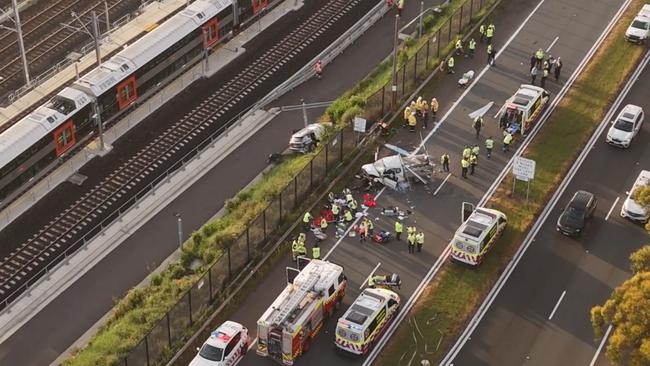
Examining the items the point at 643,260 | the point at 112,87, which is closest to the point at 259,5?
the point at 112,87

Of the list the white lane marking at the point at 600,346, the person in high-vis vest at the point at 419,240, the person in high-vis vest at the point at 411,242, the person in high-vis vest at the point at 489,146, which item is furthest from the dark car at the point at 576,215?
the person in high-vis vest at the point at 411,242

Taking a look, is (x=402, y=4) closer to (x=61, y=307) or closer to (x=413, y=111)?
(x=413, y=111)

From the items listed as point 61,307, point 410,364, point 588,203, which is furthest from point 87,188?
point 588,203

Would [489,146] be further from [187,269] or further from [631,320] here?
[631,320]

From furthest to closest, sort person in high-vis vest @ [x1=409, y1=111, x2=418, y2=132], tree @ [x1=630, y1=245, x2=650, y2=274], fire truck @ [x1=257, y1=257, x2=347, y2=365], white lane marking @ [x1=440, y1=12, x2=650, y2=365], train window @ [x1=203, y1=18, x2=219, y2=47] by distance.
Result: train window @ [x1=203, y1=18, x2=219, y2=47] < person in high-vis vest @ [x1=409, y1=111, x2=418, y2=132] < white lane marking @ [x1=440, y1=12, x2=650, y2=365] < fire truck @ [x1=257, y1=257, x2=347, y2=365] < tree @ [x1=630, y1=245, x2=650, y2=274]

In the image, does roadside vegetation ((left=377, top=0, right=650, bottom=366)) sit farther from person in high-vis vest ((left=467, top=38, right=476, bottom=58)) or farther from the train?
the train

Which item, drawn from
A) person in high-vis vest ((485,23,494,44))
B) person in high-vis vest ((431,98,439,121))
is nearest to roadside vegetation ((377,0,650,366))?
person in high-vis vest ((431,98,439,121))

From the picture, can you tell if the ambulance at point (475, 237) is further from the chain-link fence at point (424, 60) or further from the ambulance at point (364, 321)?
the chain-link fence at point (424, 60)
